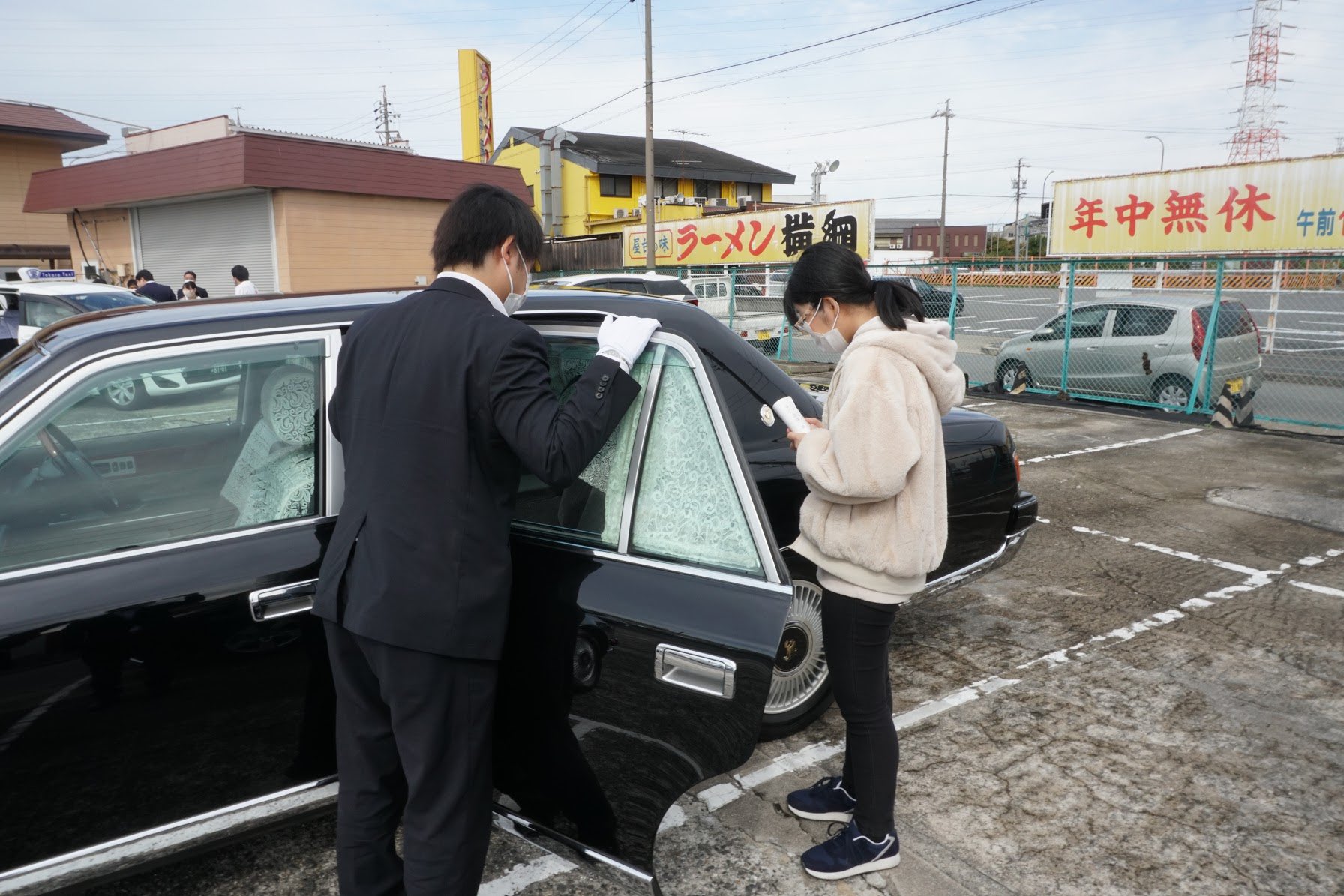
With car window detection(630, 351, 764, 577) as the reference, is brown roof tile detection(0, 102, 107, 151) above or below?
above

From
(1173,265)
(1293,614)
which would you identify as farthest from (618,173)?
(1293,614)

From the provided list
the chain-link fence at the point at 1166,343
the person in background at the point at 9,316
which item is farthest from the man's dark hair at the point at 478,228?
the person in background at the point at 9,316

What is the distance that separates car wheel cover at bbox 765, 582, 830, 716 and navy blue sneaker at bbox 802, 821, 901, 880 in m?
0.66

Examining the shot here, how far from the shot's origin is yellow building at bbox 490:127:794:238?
1532 inches

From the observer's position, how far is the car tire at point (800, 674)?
3270 mm

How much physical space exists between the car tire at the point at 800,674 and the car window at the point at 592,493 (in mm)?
1186

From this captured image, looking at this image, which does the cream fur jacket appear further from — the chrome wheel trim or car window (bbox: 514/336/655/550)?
the chrome wheel trim

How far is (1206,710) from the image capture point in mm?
3580

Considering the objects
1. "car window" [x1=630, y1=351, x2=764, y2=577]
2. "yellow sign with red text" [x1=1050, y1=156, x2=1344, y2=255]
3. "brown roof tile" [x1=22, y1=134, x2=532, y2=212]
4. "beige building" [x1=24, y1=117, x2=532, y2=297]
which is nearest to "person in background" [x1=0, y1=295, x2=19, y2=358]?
"beige building" [x1=24, y1=117, x2=532, y2=297]

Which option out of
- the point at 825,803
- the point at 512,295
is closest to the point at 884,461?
the point at 512,295

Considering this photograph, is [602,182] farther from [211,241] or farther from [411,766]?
[411,766]

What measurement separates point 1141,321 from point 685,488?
10416 millimetres

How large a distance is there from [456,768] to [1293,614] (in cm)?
445

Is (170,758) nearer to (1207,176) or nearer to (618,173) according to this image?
(1207,176)
